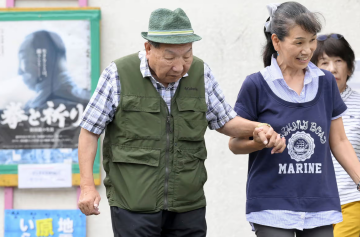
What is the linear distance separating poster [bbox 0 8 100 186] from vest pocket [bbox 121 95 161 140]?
2216mm

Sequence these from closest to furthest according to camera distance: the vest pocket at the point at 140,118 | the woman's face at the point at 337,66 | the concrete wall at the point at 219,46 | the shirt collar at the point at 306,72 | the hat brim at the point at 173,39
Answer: the hat brim at the point at 173,39 < the vest pocket at the point at 140,118 < the shirt collar at the point at 306,72 < the woman's face at the point at 337,66 < the concrete wall at the point at 219,46

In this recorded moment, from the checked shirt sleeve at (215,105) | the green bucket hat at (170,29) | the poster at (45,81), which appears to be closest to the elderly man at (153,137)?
the green bucket hat at (170,29)

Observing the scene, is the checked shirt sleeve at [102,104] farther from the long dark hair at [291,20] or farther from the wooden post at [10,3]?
the wooden post at [10,3]

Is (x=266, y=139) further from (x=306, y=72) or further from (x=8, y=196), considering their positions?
(x=8, y=196)

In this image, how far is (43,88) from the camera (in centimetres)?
491

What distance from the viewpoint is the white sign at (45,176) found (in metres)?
4.91

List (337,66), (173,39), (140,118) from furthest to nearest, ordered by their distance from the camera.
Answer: (337,66) < (140,118) < (173,39)

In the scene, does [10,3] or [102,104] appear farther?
[10,3]

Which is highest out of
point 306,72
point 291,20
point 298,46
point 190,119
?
point 291,20

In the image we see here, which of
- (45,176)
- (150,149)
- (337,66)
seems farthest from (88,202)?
(45,176)

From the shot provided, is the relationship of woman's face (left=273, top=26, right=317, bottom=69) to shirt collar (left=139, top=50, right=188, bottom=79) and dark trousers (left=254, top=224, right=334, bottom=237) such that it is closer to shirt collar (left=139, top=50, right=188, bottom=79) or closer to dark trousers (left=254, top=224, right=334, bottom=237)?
shirt collar (left=139, top=50, right=188, bottom=79)

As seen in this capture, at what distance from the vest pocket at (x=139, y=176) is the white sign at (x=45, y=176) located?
2318 mm

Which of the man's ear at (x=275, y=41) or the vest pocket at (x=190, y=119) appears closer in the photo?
the vest pocket at (x=190, y=119)

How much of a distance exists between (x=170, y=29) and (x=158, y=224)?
3.01 feet
